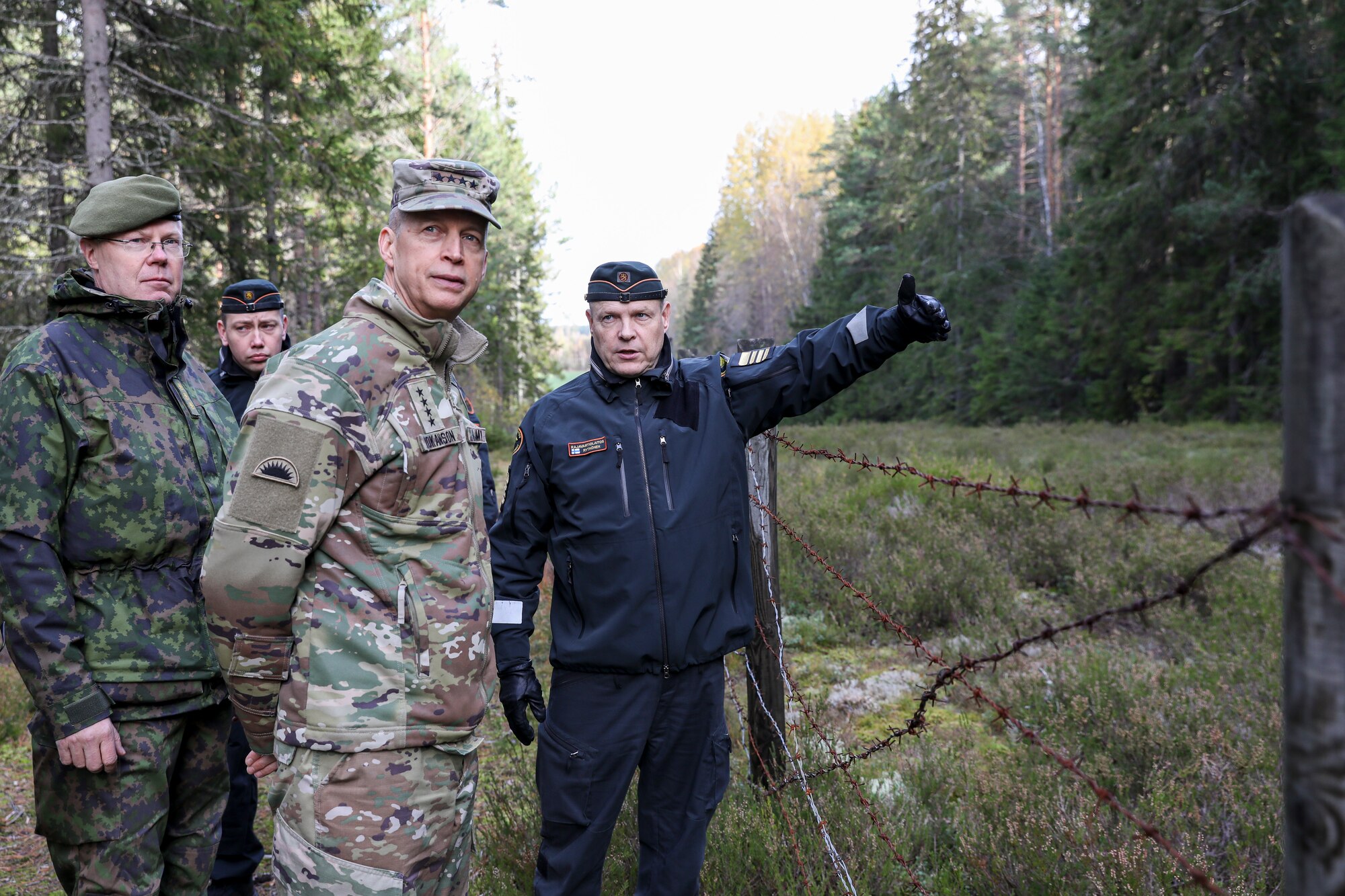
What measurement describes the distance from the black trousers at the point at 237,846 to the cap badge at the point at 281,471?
193 centimetres

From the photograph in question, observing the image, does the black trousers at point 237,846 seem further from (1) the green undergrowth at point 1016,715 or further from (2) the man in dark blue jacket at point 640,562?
(2) the man in dark blue jacket at point 640,562

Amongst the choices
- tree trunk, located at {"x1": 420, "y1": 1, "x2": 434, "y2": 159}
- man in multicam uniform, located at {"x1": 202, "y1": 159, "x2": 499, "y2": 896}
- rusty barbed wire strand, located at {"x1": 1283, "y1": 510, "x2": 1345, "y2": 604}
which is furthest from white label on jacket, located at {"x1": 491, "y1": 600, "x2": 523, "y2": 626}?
tree trunk, located at {"x1": 420, "y1": 1, "x2": 434, "y2": 159}

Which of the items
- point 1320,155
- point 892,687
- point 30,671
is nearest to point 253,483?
point 30,671

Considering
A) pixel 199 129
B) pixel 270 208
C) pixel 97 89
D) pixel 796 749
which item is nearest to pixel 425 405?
pixel 796 749

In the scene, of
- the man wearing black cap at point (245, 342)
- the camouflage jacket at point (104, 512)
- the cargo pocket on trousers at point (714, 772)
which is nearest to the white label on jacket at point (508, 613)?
the cargo pocket on trousers at point (714, 772)

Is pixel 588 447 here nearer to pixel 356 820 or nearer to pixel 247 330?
pixel 356 820

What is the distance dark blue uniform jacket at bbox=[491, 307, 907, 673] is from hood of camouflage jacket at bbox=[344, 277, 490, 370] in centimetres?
48

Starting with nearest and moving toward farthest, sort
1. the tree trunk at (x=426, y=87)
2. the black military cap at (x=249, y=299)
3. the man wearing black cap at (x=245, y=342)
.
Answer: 1. the man wearing black cap at (x=245, y=342)
2. the black military cap at (x=249, y=299)
3. the tree trunk at (x=426, y=87)

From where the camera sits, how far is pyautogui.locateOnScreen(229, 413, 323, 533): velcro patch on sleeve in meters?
1.84

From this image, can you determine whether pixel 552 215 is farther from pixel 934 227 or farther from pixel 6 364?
pixel 6 364

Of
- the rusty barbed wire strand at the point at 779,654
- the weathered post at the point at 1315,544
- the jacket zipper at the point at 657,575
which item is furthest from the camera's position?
the rusty barbed wire strand at the point at 779,654

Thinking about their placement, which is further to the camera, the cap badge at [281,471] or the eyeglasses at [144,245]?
the eyeglasses at [144,245]

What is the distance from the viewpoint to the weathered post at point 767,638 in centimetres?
333

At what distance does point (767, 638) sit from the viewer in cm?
330
